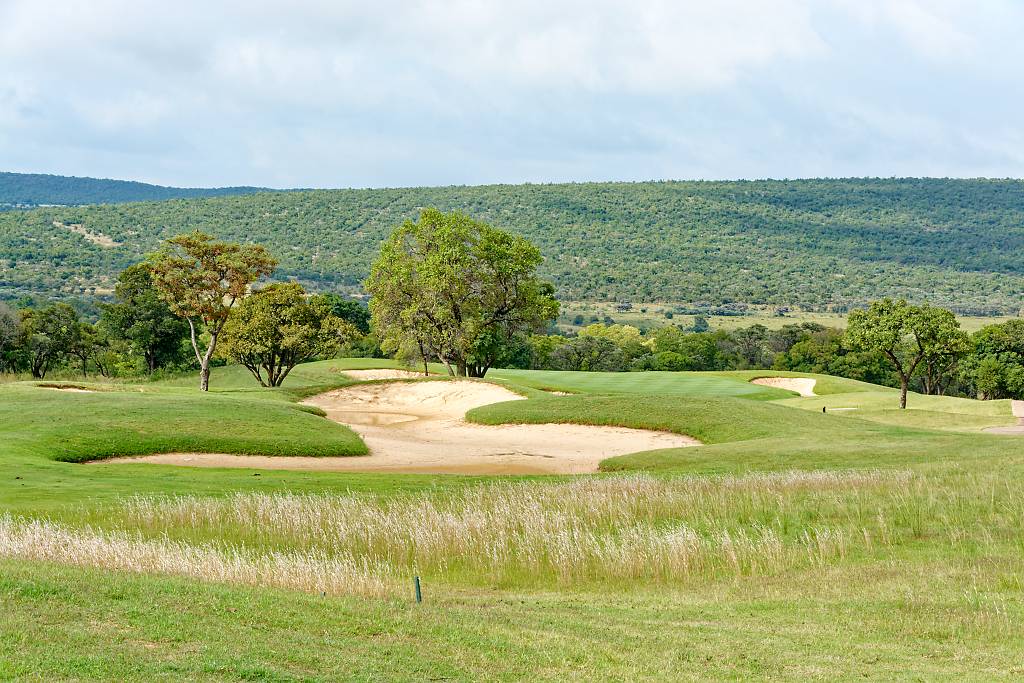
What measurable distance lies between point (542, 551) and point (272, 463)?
46.6 feet

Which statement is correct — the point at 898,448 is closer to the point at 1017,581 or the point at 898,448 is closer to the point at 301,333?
the point at 1017,581

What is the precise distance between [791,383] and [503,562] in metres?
53.4

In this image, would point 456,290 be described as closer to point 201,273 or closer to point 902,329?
point 201,273

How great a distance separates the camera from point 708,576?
16.0m

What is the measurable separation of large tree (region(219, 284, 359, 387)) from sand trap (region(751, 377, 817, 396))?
26790 mm

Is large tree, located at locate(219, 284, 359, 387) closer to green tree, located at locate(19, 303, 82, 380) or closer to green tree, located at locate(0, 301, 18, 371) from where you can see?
green tree, located at locate(0, 301, 18, 371)

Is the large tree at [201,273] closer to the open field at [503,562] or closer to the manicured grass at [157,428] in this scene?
the manicured grass at [157,428]

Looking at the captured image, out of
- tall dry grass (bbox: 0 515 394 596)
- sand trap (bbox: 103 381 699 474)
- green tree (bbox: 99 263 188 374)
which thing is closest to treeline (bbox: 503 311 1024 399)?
green tree (bbox: 99 263 188 374)

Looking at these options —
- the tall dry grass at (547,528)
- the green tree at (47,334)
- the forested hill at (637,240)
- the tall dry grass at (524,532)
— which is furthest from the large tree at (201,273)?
the forested hill at (637,240)

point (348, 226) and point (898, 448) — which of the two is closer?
point (898, 448)

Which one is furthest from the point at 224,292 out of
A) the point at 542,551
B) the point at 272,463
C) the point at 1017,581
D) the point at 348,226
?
the point at 348,226

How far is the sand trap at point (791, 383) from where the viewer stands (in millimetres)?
65688

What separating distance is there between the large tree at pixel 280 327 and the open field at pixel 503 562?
2422 centimetres

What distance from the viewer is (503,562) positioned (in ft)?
54.8
